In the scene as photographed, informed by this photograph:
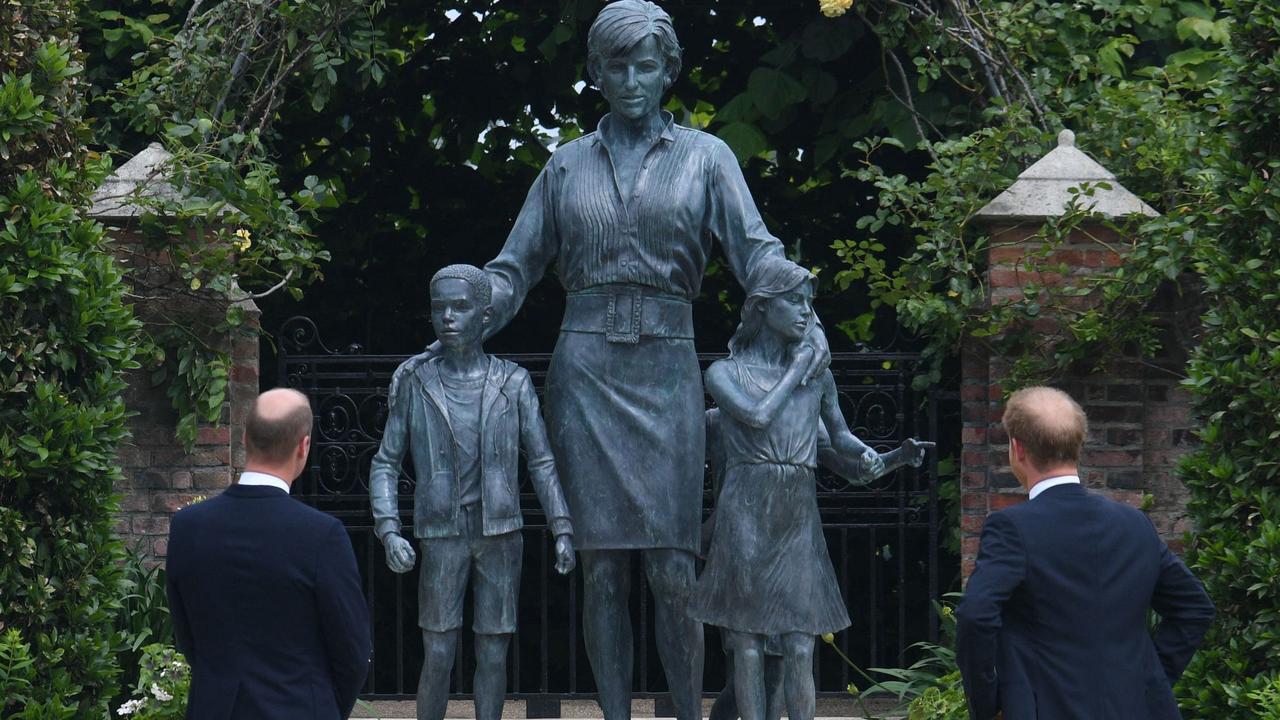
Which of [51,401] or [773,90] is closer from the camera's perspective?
[51,401]

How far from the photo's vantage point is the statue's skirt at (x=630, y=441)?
17.7ft

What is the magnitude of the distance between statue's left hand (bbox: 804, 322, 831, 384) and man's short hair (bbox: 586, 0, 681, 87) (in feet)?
2.87

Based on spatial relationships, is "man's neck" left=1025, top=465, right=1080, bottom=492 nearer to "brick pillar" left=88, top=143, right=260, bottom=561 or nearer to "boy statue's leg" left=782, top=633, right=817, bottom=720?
"boy statue's leg" left=782, top=633, right=817, bottom=720

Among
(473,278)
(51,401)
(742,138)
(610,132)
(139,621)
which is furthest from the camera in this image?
(742,138)

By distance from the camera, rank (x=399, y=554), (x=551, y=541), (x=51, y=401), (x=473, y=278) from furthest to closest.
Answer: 1. (x=551, y=541)
2. (x=51, y=401)
3. (x=473, y=278)
4. (x=399, y=554)

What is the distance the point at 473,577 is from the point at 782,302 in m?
1.18

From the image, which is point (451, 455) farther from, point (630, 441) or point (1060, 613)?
point (1060, 613)

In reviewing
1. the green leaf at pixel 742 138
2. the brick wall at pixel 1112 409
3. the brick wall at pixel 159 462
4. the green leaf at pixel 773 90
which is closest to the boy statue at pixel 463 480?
the brick wall at pixel 159 462

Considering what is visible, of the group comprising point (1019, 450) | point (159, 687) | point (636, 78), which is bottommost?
point (159, 687)

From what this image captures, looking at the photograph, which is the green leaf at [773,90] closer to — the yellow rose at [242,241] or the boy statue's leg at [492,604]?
the yellow rose at [242,241]

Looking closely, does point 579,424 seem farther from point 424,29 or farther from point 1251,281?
point 424,29

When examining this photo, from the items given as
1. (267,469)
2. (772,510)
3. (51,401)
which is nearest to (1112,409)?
(772,510)

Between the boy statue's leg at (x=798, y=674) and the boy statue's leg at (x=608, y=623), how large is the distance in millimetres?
506

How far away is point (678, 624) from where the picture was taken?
543 centimetres
